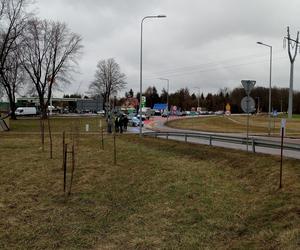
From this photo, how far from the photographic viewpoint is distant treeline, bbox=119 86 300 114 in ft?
545

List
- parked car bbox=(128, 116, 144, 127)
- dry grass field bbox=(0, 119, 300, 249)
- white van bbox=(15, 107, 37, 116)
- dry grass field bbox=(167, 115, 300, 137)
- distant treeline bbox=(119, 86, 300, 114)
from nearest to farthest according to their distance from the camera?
dry grass field bbox=(0, 119, 300, 249) < dry grass field bbox=(167, 115, 300, 137) < parked car bbox=(128, 116, 144, 127) < white van bbox=(15, 107, 37, 116) < distant treeline bbox=(119, 86, 300, 114)

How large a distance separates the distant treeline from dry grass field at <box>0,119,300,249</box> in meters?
136

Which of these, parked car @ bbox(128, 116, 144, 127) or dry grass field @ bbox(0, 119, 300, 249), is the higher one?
dry grass field @ bbox(0, 119, 300, 249)

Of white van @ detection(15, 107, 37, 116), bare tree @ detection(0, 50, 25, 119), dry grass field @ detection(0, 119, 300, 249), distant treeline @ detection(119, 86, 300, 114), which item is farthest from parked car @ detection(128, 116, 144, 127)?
distant treeline @ detection(119, 86, 300, 114)

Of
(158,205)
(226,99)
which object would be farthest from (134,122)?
(226,99)

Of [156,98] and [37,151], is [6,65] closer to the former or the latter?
[37,151]

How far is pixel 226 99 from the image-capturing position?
187500 millimetres

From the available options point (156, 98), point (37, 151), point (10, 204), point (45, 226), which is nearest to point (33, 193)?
point (10, 204)

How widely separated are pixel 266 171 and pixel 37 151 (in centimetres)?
1551

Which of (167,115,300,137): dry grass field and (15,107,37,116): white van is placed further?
(15,107,37,116): white van

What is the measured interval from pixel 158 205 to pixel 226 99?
178m

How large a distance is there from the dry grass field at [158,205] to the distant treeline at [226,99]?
13634 centimetres

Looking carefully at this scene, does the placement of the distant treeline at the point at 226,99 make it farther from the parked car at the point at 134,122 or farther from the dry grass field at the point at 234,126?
the parked car at the point at 134,122

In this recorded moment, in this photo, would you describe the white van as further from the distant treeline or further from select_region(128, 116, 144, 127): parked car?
select_region(128, 116, 144, 127): parked car
